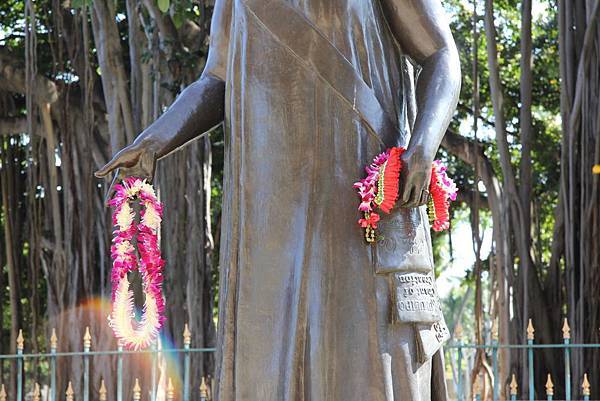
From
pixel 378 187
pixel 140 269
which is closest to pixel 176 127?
pixel 140 269

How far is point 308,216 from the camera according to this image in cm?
229

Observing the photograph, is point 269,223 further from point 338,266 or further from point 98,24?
point 98,24

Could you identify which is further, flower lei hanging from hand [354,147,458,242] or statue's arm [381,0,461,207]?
statue's arm [381,0,461,207]

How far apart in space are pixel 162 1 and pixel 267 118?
434 centimetres

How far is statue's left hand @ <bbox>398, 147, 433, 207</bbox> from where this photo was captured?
2.22 m

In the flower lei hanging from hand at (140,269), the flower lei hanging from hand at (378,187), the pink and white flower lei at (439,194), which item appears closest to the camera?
the flower lei hanging from hand at (378,187)

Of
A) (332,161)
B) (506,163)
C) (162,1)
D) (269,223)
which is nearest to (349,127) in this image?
(332,161)

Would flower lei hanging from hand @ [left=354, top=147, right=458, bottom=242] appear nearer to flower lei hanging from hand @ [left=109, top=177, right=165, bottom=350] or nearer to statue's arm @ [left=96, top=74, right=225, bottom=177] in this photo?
statue's arm @ [left=96, top=74, right=225, bottom=177]

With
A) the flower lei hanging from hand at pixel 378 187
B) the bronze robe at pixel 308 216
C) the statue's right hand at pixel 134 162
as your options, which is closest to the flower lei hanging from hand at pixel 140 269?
the statue's right hand at pixel 134 162

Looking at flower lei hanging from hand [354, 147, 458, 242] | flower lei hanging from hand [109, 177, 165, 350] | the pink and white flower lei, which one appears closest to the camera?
flower lei hanging from hand [354, 147, 458, 242]

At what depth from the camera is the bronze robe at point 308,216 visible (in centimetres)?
224

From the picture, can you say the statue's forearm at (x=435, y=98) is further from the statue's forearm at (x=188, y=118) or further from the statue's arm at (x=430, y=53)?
the statue's forearm at (x=188, y=118)

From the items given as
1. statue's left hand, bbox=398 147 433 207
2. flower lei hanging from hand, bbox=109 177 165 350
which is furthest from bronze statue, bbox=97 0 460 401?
flower lei hanging from hand, bbox=109 177 165 350

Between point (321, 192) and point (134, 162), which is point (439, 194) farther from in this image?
point (134, 162)
